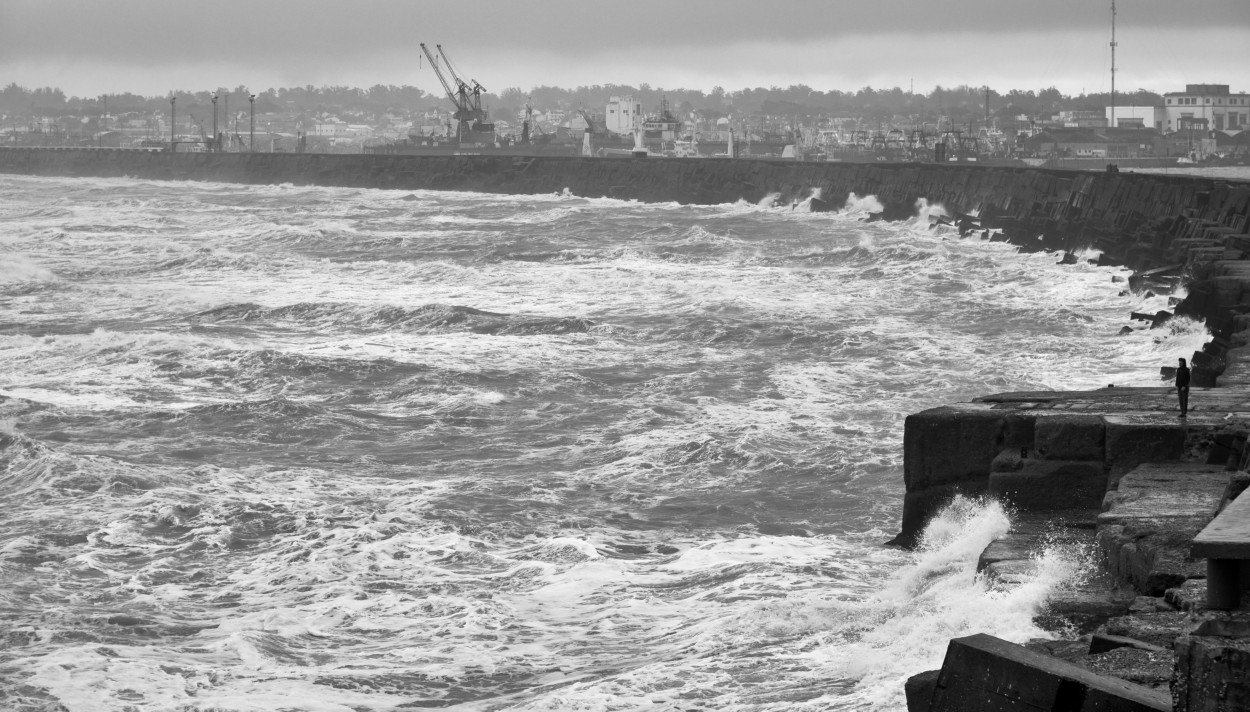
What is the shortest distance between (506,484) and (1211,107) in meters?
124

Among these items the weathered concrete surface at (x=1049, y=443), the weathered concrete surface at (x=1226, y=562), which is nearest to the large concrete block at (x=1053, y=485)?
the weathered concrete surface at (x=1049, y=443)

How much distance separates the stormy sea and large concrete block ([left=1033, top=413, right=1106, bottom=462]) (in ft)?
1.87

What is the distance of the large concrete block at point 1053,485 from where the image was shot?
32.6 ft

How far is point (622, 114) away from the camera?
113 metres

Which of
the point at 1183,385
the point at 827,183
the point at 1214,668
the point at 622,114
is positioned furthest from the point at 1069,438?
the point at 622,114

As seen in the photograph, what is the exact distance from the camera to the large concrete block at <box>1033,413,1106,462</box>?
1000cm

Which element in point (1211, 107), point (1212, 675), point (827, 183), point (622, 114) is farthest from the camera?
point (1211, 107)

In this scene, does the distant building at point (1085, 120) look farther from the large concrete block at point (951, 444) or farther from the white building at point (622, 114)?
the large concrete block at point (951, 444)

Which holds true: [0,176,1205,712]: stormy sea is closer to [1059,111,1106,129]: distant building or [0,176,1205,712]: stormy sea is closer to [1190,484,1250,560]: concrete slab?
[1190,484,1250,560]: concrete slab

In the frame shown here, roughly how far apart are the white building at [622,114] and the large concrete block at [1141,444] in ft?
335

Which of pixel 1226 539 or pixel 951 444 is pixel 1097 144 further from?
pixel 1226 539

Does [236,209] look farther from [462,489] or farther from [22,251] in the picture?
[462,489]

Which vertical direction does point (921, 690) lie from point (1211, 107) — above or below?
below

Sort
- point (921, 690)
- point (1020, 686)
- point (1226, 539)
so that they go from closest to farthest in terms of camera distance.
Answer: point (1226, 539), point (1020, 686), point (921, 690)
